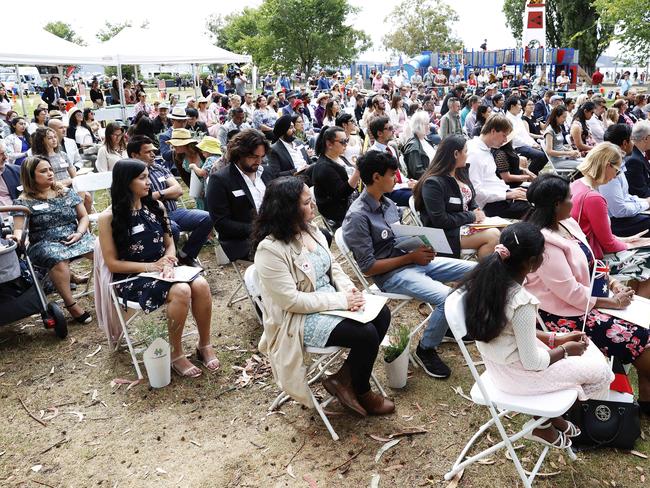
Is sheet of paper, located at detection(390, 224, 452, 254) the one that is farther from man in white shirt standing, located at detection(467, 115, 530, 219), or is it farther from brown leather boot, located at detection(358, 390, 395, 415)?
man in white shirt standing, located at detection(467, 115, 530, 219)

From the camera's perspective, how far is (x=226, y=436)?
10.6ft

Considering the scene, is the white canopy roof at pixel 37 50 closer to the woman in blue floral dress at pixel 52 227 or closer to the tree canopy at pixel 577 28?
the woman in blue floral dress at pixel 52 227

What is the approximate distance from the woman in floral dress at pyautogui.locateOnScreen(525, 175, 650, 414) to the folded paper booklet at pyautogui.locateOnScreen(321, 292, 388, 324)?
902 millimetres

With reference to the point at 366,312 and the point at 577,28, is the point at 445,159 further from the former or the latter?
the point at 577,28

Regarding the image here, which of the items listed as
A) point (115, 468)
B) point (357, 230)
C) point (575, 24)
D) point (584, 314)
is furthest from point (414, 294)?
point (575, 24)

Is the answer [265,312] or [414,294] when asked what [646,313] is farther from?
[265,312]

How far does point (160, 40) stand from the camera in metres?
15.4

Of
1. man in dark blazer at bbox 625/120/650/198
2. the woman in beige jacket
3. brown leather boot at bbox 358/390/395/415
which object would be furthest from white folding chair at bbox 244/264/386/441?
man in dark blazer at bbox 625/120/650/198

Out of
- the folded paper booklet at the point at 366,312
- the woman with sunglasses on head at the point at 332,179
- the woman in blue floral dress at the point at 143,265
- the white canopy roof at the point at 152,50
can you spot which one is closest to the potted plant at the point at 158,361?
the woman in blue floral dress at the point at 143,265

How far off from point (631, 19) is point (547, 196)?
22885 mm

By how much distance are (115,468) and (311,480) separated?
1120mm

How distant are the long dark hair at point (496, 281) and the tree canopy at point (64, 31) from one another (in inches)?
3700

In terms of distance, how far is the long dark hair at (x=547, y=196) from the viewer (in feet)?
10.5

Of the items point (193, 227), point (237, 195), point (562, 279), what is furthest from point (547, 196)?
point (193, 227)
